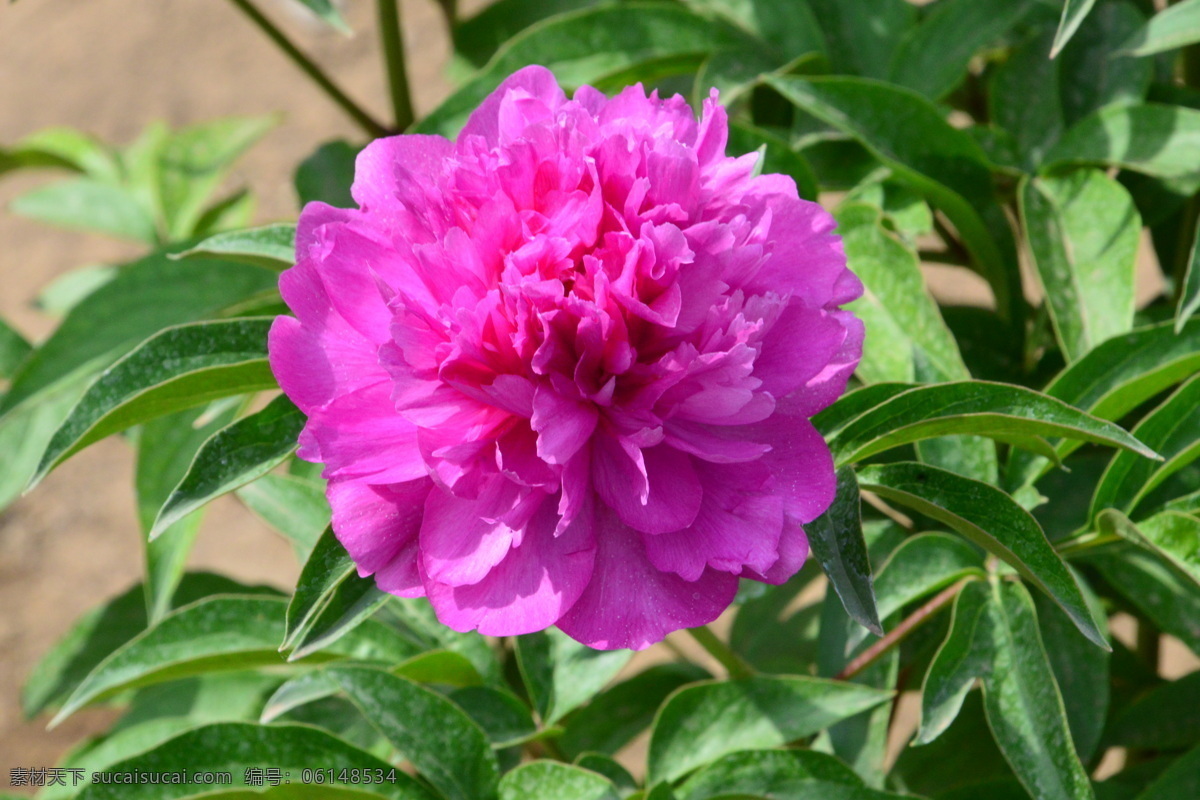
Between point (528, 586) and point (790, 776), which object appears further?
point (790, 776)

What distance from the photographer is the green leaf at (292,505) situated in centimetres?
80

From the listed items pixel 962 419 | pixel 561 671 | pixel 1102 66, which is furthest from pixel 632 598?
pixel 1102 66

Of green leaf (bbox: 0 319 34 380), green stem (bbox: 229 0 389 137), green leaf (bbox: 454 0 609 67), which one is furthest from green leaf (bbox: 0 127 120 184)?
green leaf (bbox: 454 0 609 67)

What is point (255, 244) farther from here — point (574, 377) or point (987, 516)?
point (987, 516)

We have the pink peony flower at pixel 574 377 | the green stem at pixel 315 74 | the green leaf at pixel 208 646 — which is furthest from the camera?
the green stem at pixel 315 74

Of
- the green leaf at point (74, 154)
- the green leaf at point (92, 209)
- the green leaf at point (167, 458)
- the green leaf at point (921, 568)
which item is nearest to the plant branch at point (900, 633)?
the green leaf at point (921, 568)

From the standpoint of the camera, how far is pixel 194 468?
55 centimetres

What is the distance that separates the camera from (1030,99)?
2.97 ft

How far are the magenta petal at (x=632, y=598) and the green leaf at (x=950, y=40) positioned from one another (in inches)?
19.9

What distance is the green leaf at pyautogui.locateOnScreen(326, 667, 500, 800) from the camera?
645 millimetres

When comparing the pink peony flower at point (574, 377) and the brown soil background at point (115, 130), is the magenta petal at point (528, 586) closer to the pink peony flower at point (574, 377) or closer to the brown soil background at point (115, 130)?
the pink peony flower at point (574, 377)

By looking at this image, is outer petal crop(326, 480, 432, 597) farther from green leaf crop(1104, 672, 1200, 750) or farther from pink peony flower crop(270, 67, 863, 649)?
green leaf crop(1104, 672, 1200, 750)

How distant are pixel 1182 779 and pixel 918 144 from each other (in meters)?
0.44

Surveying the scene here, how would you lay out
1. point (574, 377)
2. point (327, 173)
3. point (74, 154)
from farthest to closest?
point (74, 154) → point (327, 173) → point (574, 377)
